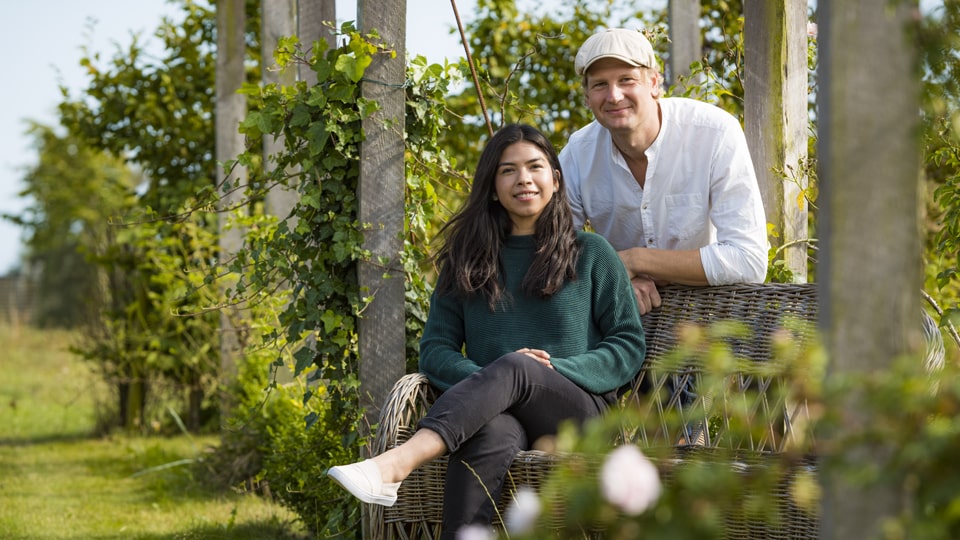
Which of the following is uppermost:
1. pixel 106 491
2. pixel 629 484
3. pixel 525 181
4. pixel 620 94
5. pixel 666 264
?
pixel 620 94

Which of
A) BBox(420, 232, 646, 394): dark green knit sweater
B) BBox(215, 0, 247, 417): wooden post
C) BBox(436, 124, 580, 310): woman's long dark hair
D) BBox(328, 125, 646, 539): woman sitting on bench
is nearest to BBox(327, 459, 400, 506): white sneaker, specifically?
BBox(328, 125, 646, 539): woman sitting on bench

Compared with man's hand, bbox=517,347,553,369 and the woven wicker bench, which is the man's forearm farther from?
man's hand, bbox=517,347,553,369

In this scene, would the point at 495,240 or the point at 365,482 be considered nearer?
the point at 365,482

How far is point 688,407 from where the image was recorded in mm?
2986

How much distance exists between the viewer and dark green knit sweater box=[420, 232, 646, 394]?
114 inches

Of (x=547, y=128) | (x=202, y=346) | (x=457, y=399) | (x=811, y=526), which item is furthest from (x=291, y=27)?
(x=811, y=526)

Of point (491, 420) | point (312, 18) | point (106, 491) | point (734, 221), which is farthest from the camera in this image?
point (106, 491)

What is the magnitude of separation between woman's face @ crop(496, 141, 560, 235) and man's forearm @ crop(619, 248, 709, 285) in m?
0.31

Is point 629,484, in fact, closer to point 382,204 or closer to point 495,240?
point 495,240

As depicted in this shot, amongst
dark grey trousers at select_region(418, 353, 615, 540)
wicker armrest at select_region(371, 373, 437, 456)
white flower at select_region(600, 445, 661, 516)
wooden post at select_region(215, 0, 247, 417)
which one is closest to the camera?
white flower at select_region(600, 445, 661, 516)

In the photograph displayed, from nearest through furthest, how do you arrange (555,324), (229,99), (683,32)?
(555,324), (683,32), (229,99)

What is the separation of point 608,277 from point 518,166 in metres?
0.41

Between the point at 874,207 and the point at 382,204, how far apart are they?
218 cm

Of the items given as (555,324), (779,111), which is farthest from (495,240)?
(779,111)
